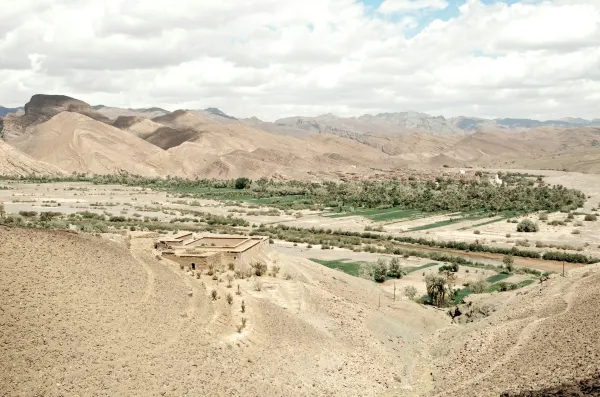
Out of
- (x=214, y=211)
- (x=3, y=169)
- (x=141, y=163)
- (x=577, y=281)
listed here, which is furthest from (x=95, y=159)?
(x=577, y=281)

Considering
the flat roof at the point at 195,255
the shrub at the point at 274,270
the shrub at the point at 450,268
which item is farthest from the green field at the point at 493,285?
the flat roof at the point at 195,255

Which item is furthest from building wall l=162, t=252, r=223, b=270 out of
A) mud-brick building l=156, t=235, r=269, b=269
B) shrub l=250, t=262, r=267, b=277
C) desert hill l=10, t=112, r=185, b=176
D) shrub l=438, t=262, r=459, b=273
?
desert hill l=10, t=112, r=185, b=176

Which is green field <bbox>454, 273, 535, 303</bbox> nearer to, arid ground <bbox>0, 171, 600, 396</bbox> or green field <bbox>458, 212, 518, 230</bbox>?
arid ground <bbox>0, 171, 600, 396</bbox>

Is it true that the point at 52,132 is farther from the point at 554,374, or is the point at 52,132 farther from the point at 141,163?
the point at 554,374

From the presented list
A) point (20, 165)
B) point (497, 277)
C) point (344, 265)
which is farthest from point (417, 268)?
point (20, 165)

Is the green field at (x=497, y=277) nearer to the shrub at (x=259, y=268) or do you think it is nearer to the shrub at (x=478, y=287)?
the shrub at (x=478, y=287)
